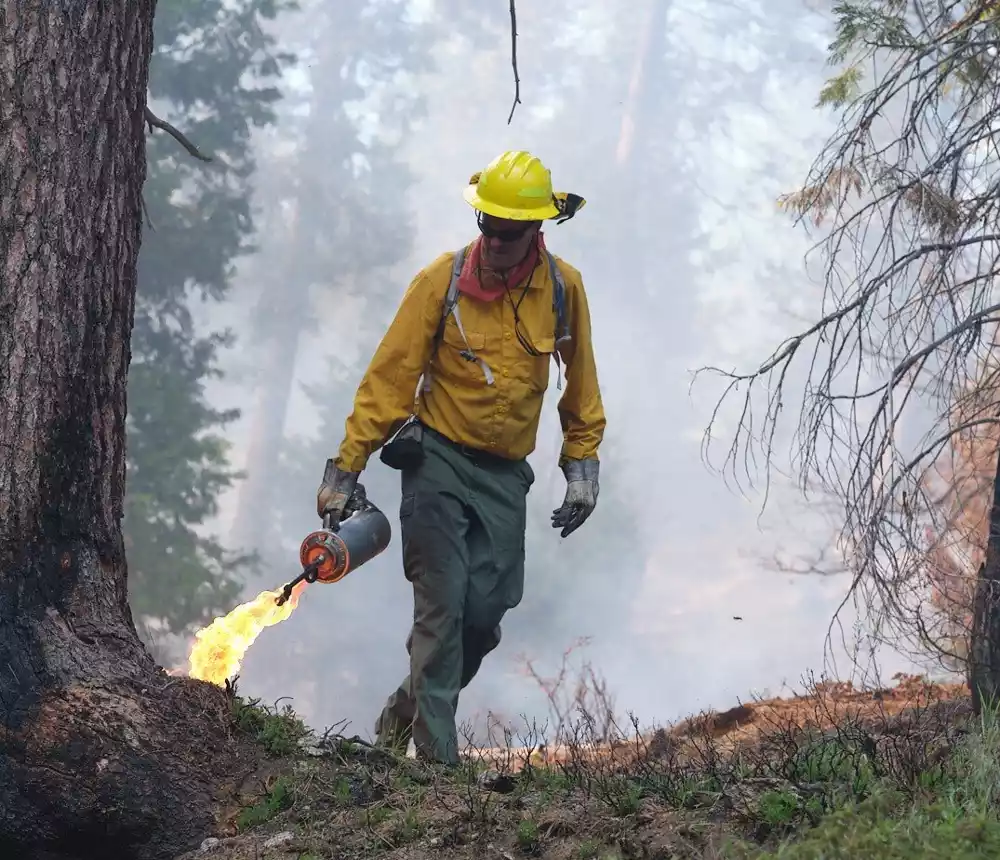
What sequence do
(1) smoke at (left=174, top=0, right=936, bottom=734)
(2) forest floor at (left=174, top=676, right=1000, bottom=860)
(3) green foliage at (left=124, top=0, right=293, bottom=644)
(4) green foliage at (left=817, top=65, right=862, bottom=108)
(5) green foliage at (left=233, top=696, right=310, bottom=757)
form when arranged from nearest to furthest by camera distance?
(2) forest floor at (left=174, top=676, right=1000, bottom=860), (5) green foliage at (left=233, top=696, right=310, bottom=757), (4) green foliage at (left=817, top=65, right=862, bottom=108), (3) green foliage at (left=124, top=0, right=293, bottom=644), (1) smoke at (left=174, top=0, right=936, bottom=734)

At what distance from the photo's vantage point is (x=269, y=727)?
402 cm

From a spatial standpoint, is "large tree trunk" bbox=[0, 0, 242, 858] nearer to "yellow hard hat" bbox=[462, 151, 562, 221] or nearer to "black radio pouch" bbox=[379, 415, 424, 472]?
"black radio pouch" bbox=[379, 415, 424, 472]

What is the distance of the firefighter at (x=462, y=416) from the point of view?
14.8 feet

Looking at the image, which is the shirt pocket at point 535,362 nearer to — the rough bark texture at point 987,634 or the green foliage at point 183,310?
the rough bark texture at point 987,634

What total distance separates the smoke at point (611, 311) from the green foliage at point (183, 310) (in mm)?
4594

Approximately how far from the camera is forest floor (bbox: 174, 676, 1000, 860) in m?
2.61

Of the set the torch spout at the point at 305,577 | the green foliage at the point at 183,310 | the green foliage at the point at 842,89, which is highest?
the green foliage at the point at 183,310

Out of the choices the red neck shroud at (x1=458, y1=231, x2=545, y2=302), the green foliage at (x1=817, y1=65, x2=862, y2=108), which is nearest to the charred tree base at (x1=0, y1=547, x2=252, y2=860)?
the red neck shroud at (x1=458, y1=231, x2=545, y2=302)

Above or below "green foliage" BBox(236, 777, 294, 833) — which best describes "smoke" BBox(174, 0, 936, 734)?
above

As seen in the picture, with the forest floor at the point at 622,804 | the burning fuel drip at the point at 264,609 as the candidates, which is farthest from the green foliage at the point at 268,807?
the burning fuel drip at the point at 264,609

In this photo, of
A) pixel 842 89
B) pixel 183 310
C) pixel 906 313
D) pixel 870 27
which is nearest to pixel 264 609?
pixel 906 313

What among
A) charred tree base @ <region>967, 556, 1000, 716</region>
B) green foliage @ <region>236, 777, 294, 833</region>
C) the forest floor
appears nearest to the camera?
the forest floor

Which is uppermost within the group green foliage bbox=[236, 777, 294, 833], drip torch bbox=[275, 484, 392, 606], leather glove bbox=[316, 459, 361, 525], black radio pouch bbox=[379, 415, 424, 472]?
black radio pouch bbox=[379, 415, 424, 472]

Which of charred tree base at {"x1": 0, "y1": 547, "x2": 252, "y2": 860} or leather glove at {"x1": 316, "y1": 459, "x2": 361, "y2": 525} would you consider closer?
charred tree base at {"x1": 0, "y1": 547, "x2": 252, "y2": 860}
